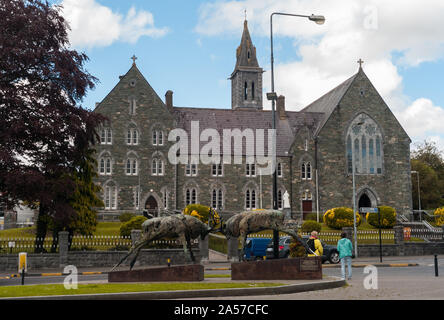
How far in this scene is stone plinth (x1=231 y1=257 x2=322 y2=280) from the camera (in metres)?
16.1

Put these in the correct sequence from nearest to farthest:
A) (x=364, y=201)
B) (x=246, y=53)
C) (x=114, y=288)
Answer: (x=114, y=288) → (x=364, y=201) → (x=246, y=53)

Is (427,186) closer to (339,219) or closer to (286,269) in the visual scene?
(339,219)

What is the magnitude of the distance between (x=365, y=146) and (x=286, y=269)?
42.4 metres

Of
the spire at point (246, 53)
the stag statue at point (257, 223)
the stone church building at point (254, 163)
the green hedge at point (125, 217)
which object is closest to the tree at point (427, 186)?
the stone church building at point (254, 163)

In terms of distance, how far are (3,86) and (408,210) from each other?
44488 millimetres

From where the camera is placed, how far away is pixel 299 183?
54000 millimetres

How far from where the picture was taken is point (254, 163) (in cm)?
5428

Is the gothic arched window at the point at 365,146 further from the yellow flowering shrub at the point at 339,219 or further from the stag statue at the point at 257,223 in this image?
the stag statue at the point at 257,223

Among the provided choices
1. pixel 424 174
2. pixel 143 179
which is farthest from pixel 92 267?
pixel 424 174

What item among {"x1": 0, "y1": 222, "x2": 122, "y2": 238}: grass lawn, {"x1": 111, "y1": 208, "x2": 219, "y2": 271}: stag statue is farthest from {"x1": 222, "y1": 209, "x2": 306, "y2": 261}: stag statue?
{"x1": 0, "y1": 222, "x2": 122, "y2": 238}: grass lawn

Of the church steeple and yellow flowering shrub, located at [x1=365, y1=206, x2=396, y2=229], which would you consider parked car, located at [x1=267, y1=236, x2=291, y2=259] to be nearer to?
yellow flowering shrub, located at [x1=365, y1=206, x2=396, y2=229]

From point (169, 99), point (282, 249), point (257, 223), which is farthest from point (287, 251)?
point (169, 99)

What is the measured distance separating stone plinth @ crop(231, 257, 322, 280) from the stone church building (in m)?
34.5

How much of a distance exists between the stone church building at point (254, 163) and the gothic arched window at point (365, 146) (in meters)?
0.12
